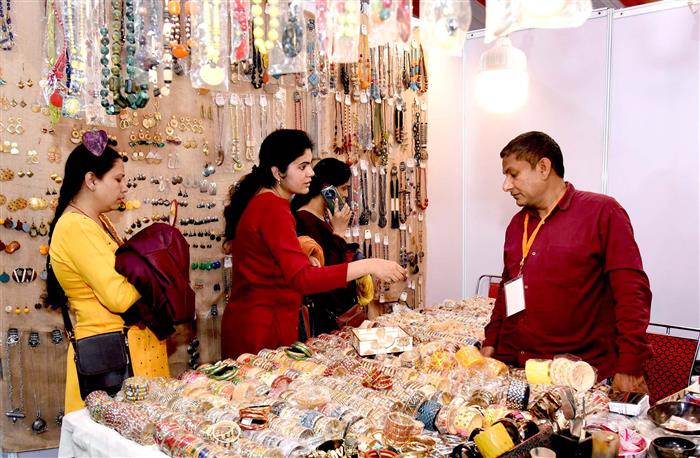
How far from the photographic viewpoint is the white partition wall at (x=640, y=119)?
4.16 meters

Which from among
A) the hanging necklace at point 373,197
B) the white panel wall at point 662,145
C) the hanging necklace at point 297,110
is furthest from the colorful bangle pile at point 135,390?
the white panel wall at point 662,145

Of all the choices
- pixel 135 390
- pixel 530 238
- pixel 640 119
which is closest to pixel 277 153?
pixel 530 238

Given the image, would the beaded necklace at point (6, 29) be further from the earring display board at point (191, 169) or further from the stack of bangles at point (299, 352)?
the stack of bangles at point (299, 352)

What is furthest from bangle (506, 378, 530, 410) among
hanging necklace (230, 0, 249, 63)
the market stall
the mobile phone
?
the mobile phone

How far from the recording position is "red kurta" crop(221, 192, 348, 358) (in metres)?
2.72

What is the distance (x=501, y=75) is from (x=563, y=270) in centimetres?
142

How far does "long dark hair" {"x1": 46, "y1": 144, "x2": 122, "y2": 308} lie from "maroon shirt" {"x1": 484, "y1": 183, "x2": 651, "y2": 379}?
1.79 metres

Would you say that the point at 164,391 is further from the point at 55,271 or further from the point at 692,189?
the point at 692,189

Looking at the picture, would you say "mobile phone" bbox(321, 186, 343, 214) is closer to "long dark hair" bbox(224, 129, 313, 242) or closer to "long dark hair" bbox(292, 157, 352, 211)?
"long dark hair" bbox(292, 157, 352, 211)

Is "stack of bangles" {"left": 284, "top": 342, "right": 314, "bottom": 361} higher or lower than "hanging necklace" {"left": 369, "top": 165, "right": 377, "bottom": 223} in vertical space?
lower

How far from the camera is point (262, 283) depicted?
2865 mm

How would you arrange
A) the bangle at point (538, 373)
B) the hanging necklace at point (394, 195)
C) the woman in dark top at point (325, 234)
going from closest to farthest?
the bangle at point (538, 373), the woman in dark top at point (325, 234), the hanging necklace at point (394, 195)

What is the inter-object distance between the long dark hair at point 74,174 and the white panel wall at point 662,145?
3.54 metres

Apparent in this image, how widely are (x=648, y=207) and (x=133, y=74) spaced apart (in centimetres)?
351
